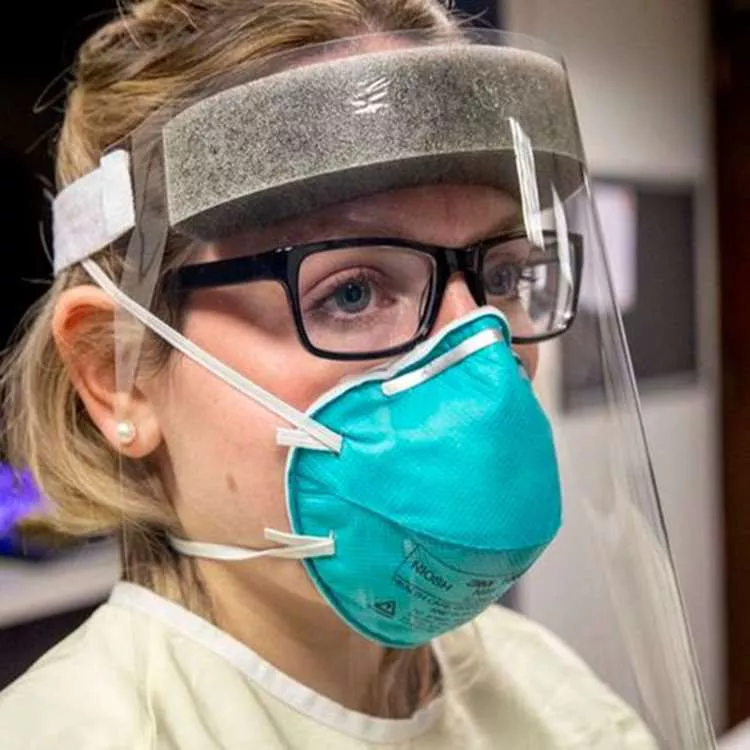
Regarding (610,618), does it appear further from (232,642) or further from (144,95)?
(144,95)

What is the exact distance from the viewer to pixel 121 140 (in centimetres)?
78

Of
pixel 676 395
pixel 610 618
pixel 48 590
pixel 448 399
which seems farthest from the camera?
pixel 676 395

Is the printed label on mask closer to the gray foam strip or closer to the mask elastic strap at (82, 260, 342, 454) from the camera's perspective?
the mask elastic strap at (82, 260, 342, 454)

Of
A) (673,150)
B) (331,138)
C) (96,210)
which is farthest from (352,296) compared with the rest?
(673,150)

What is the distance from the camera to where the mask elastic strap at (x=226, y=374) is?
728 mm

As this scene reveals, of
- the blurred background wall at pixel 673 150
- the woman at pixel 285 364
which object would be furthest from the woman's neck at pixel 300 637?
the blurred background wall at pixel 673 150

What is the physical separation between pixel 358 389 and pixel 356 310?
60 millimetres

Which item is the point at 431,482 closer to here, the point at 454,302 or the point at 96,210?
the point at 454,302

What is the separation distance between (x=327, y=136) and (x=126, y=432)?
0.89ft

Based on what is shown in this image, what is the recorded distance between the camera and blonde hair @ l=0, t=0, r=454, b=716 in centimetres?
76

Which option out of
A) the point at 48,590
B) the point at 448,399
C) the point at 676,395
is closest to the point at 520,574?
the point at 448,399

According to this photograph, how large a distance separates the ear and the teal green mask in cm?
Result: 13

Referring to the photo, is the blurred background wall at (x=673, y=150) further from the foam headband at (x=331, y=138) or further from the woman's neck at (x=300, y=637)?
the woman's neck at (x=300, y=637)

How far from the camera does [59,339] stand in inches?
31.6
